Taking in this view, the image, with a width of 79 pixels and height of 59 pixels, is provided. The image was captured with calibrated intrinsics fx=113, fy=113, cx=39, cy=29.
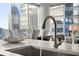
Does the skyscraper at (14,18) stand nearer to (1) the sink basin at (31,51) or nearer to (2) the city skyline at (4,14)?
(2) the city skyline at (4,14)

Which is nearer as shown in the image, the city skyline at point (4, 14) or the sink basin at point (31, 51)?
the sink basin at point (31, 51)

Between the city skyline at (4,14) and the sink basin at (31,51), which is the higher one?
the city skyline at (4,14)

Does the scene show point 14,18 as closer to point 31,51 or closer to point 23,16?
point 23,16

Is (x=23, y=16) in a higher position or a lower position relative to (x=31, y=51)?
higher

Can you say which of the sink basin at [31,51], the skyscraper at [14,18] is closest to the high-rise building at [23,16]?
the skyscraper at [14,18]

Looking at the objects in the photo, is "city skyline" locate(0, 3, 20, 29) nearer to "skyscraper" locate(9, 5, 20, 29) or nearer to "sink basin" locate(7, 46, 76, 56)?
"skyscraper" locate(9, 5, 20, 29)

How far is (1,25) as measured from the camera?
1.32m

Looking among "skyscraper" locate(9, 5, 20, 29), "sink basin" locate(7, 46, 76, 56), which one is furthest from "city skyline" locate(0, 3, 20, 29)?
"sink basin" locate(7, 46, 76, 56)

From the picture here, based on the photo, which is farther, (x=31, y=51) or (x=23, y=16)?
(x=23, y=16)

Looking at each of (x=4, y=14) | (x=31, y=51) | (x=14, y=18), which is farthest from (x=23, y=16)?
(x=31, y=51)

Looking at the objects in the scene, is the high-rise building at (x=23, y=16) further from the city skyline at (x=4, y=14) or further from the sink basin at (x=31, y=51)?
the sink basin at (x=31, y=51)

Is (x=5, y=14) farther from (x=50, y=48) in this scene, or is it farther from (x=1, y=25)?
(x=50, y=48)

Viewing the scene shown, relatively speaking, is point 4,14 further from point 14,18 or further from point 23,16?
point 23,16

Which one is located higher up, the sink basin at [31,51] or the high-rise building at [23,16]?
the high-rise building at [23,16]
